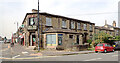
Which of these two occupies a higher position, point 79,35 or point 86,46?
point 79,35

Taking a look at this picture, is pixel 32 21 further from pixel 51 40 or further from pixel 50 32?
pixel 51 40

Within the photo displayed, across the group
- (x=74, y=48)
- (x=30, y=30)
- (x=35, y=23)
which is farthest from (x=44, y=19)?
(x=74, y=48)

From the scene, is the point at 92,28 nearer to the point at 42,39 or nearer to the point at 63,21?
the point at 63,21

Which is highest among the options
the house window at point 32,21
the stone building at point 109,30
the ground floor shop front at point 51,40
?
the house window at point 32,21

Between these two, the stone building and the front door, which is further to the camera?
the stone building

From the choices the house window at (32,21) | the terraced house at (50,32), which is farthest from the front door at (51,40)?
the house window at (32,21)

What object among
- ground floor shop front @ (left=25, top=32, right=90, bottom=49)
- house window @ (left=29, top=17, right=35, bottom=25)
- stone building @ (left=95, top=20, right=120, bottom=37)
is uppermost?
house window @ (left=29, top=17, right=35, bottom=25)

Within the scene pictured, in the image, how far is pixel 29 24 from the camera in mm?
26203

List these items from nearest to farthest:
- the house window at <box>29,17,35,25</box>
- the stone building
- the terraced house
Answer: the terraced house
the house window at <box>29,17,35,25</box>
the stone building

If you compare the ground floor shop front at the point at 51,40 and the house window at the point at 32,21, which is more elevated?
the house window at the point at 32,21

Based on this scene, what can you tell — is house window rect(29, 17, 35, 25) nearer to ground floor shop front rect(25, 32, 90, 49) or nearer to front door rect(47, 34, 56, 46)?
ground floor shop front rect(25, 32, 90, 49)

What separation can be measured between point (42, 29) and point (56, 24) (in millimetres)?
4071

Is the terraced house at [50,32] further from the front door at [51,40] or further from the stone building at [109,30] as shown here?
the stone building at [109,30]

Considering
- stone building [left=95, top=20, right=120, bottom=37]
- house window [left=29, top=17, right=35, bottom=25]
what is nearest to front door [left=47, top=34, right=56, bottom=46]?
house window [left=29, top=17, right=35, bottom=25]
